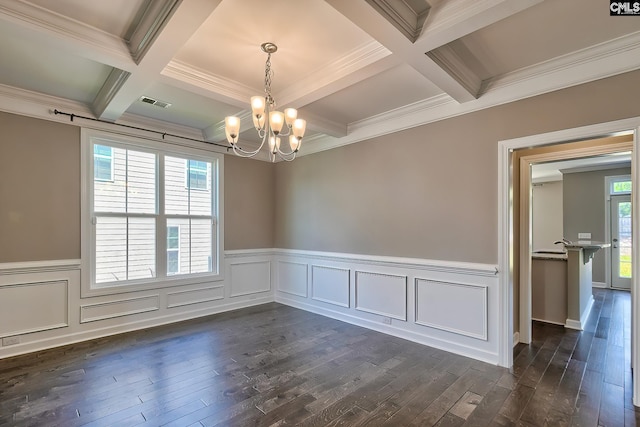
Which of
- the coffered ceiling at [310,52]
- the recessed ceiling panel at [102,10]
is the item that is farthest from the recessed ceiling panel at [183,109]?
the recessed ceiling panel at [102,10]

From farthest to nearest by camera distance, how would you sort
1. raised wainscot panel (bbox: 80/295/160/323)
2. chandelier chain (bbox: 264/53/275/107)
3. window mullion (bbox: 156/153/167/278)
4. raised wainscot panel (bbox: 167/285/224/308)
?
1. raised wainscot panel (bbox: 167/285/224/308)
2. window mullion (bbox: 156/153/167/278)
3. raised wainscot panel (bbox: 80/295/160/323)
4. chandelier chain (bbox: 264/53/275/107)

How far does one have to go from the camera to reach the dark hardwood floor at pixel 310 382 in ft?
7.39

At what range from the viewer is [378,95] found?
3.39 meters

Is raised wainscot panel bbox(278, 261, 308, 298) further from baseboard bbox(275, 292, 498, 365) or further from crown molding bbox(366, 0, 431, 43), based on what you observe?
crown molding bbox(366, 0, 431, 43)

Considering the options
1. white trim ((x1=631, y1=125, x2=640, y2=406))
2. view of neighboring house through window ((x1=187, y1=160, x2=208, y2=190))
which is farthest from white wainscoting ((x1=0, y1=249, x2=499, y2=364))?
view of neighboring house through window ((x1=187, y1=160, x2=208, y2=190))

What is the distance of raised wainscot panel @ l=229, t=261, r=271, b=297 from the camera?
5.20 metres

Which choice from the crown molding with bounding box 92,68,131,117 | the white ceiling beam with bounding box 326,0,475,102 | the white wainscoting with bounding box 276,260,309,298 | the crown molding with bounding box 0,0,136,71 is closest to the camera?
the white ceiling beam with bounding box 326,0,475,102

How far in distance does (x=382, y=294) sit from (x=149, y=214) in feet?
11.0

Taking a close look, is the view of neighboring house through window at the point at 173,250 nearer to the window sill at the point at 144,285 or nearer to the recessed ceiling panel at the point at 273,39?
the window sill at the point at 144,285

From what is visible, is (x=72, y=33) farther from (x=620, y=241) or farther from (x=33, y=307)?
(x=620, y=241)

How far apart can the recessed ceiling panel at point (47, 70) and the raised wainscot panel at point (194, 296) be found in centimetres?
276

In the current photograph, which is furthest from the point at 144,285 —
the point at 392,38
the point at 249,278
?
the point at 392,38

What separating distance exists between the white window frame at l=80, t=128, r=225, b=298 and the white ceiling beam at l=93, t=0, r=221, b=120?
0.61 m

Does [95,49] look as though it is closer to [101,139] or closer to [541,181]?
[101,139]
